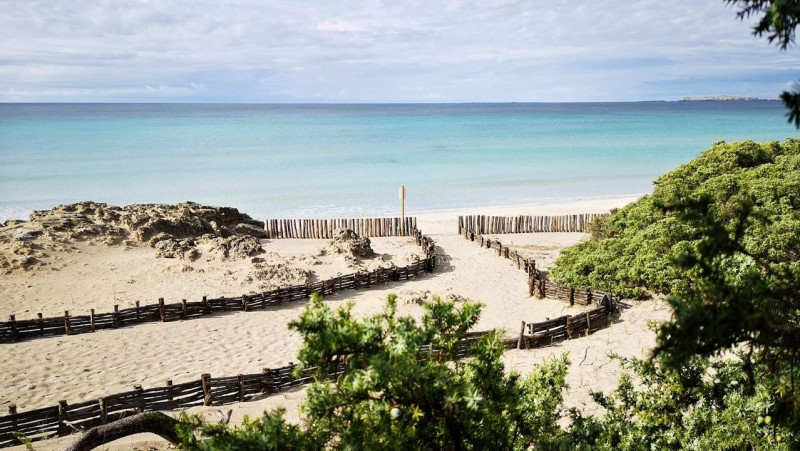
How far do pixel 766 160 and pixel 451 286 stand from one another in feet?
34.8

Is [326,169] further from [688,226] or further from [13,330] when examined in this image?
[688,226]

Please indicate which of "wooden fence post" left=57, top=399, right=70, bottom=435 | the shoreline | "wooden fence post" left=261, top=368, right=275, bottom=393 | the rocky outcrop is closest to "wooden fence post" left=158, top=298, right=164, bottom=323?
the rocky outcrop

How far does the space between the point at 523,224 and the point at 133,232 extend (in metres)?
17.1

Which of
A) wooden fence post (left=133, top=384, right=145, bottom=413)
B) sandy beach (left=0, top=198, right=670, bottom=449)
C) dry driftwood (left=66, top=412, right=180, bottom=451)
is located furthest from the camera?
sandy beach (left=0, top=198, right=670, bottom=449)

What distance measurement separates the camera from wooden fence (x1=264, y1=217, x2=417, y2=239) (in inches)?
1030

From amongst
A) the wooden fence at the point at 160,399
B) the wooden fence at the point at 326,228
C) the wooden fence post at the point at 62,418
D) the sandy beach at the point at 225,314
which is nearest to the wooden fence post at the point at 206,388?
the wooden fence at the point at 160,399

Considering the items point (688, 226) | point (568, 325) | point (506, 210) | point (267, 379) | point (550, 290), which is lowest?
point (267, 379)

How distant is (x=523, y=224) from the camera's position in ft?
87.5

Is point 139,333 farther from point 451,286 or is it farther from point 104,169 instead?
point 104,169

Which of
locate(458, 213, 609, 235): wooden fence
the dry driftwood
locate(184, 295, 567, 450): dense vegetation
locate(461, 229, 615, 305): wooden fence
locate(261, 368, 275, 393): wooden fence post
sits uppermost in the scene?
locate(184, 295, 567, 450): dense vegetation

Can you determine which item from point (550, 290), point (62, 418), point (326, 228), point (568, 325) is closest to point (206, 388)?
point (62, 418)

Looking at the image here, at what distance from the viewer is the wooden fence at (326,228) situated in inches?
1030

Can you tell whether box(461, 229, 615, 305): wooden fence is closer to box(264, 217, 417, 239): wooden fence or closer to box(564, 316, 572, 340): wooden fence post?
box(564, 316, 572, 340): wooden fence post

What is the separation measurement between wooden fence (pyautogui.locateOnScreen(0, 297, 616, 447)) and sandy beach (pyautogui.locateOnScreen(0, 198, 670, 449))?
1.01 feet
